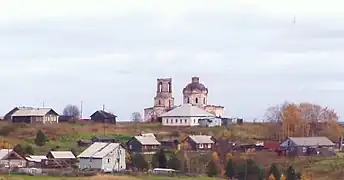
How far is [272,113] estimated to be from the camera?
92.8 m

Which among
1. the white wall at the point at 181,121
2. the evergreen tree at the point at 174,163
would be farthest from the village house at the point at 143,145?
the white wall at the point at 181,121

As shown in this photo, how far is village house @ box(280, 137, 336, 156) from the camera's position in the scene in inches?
2576

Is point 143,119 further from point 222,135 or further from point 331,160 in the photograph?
point 331,160

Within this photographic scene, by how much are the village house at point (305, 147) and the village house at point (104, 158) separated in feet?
52.8

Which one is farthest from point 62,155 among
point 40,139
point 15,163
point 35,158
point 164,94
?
point 164,94

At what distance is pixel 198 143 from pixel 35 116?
67.1 feet

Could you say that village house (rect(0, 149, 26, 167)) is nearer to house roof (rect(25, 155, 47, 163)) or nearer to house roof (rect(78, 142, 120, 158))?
house roof (rect(25, 155, 47, 163))

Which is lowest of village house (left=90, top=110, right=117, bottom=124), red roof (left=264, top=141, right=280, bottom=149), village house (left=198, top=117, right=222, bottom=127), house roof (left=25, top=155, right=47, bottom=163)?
house roof (left=25, top=155, right=47, bottom=163)

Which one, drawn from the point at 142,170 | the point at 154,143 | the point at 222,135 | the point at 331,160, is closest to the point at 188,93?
the point at 222,135

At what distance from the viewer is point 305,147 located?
217 feet

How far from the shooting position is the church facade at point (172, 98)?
323 ft

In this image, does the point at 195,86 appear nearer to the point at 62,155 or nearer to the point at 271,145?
the point at 271,145

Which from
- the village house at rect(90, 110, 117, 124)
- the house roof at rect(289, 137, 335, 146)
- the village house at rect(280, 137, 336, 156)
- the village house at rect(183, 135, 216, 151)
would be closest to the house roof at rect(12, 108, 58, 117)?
the village house at rect(90, 110, 117, 124)

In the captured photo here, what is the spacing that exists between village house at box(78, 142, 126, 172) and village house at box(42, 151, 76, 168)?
883mm
